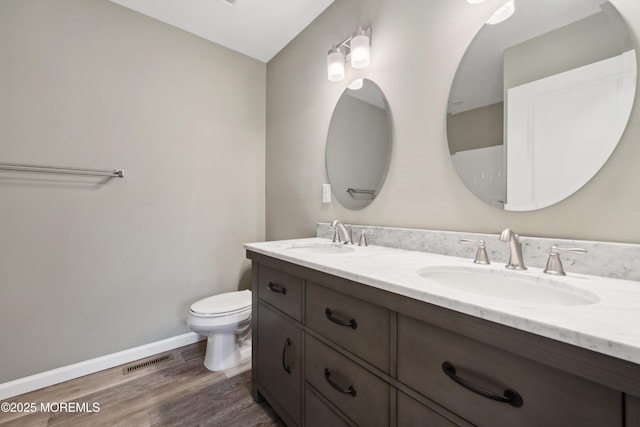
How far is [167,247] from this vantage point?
190 cm

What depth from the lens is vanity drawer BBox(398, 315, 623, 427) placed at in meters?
0.41

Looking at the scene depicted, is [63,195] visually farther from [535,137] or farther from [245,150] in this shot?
[535,137]

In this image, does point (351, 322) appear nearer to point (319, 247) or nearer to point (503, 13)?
point (319, 247)

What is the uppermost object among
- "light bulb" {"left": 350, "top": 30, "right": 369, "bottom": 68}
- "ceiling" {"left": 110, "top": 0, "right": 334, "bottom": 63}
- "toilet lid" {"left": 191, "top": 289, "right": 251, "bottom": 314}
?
"ceiling" {"left": 110, "top": 0, "right": 334, "bottom": 63}

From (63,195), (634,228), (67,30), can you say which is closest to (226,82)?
(67,30)

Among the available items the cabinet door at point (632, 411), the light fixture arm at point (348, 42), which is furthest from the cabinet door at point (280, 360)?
the light fixture arm at point (348, 42)

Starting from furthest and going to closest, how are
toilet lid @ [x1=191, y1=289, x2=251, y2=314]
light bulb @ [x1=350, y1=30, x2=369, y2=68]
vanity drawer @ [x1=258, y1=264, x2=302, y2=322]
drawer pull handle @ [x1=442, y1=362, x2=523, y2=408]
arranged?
toilet lid @ [x1=191, y1=289, x2=251, y2=314], light bulb @ [x1=350, y1=30, x2=369, y2=68], vanity drawer @ [x1=258, y1=264, x2=302, y2=322], drawer pull handle @ [x1=442, y1=362, x2=523, y2=408]

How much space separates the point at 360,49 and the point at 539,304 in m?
1.38

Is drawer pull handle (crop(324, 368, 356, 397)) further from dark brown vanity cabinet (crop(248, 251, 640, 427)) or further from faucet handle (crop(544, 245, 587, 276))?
faucet handle (crop(544, 245, 587, 276))

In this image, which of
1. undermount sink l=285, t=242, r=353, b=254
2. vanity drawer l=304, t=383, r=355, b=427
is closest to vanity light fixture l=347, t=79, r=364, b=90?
undermount sink l=285, t=242, r=353, b=254

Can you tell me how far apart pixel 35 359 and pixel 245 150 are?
192 centimetres

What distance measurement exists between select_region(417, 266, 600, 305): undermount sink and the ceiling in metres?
1.83

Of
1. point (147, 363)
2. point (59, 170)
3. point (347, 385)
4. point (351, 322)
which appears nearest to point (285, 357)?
point (347, 385)

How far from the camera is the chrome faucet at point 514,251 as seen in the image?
797 millimetres
